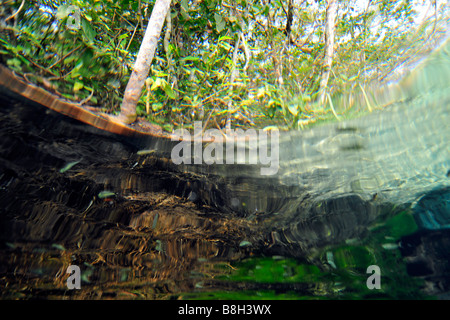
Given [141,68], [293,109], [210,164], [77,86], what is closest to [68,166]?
[77,86]

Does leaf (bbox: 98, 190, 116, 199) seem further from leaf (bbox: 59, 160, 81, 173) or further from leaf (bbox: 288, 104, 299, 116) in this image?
leaf (bbox: 288, 104, 299, 116)

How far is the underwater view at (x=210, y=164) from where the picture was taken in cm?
259

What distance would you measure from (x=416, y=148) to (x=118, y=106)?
482 centimetres

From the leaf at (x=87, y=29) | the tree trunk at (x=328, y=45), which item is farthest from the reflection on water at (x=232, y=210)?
the tree trunk at (x=328, y=45)

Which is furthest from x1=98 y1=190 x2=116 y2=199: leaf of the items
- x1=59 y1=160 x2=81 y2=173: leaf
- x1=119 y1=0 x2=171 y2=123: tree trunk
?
x1=119 y1=0 x2=171 y2=123: tree trunk

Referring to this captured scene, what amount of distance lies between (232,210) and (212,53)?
116 inches

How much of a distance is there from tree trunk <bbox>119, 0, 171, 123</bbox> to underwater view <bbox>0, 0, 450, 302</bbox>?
0.21ft

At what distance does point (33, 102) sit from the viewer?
2145 mm

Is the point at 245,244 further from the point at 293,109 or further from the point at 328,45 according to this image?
the point at 328,45

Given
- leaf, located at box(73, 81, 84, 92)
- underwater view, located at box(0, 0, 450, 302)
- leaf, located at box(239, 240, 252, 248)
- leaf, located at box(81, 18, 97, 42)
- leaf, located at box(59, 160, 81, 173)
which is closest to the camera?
leaf, located at box(81, 18, 97, 42)

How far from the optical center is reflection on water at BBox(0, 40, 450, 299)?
2939 mm

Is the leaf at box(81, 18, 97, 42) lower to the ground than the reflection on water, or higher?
higher

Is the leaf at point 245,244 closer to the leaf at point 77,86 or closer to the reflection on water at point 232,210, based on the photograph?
the reflection on water at point 232,210
